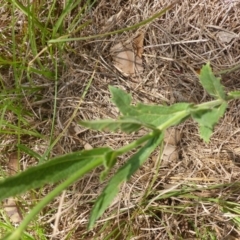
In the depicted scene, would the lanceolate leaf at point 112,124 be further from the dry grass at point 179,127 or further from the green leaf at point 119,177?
the dry grass at point 179,127

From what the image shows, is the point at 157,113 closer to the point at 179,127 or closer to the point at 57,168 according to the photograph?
the point at 57,168

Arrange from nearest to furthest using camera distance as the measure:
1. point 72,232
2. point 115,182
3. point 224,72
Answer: point 115,182
point 224,72
point 72,232

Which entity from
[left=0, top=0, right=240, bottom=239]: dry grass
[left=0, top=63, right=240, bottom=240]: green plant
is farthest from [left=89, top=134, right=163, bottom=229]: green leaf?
[left=0, top=0, right=240, bottom=239]: dry grass

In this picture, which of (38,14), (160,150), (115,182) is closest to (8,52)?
(38,14)

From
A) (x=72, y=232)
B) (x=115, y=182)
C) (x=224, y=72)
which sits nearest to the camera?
(x=115, y=182)

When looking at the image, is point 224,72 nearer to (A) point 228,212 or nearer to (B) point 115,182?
(A) point 228,212

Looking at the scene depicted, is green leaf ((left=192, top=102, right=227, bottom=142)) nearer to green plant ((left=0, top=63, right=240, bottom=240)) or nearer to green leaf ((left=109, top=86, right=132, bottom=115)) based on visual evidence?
green plant ((left=0, top=63, right=240, bottom=240))

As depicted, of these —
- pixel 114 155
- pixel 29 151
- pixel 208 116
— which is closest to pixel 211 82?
pixel 208 116
